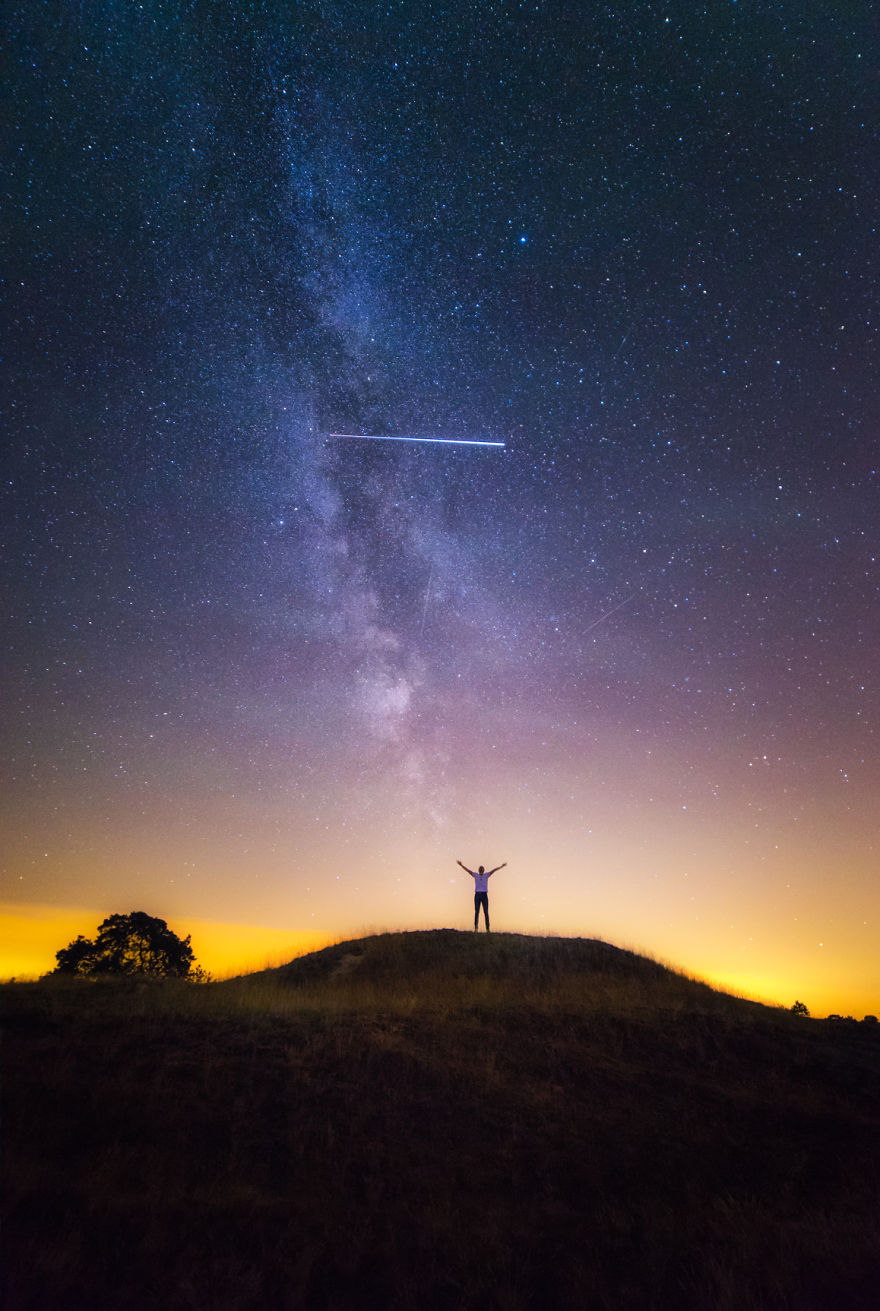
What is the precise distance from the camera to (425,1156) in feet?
31.7

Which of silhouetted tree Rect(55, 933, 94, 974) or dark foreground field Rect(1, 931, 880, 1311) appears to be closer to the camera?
dark foreground field Rect(1, 931, 880, 1311)

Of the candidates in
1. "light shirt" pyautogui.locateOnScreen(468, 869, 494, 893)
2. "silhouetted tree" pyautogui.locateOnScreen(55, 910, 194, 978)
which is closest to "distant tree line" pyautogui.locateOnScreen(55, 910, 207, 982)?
"silhouetted tree" pyautogui.locateOnScreen(55, 910, 194, 978)

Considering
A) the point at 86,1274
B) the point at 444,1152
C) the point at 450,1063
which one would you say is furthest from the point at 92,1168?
the point at 450,1063

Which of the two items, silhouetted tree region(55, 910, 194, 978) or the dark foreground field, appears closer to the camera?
the dark foreground field

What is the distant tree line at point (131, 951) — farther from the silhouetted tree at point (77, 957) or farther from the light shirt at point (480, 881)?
the light shirt at point (480, 881)

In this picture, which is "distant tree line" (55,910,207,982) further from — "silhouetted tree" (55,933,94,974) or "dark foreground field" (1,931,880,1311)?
"dark foreground field" (1,931,880,1311)

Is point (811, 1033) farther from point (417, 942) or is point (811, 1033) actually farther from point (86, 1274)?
point (86, 1274)

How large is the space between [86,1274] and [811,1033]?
16317mm

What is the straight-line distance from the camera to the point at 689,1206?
8.98 meters

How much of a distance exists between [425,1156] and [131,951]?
1903 cm

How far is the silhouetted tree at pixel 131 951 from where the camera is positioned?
24062 mm

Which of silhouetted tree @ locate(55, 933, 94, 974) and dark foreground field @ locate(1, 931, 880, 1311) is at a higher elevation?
silhouetted tree @ locate(55, 933, 94, 974)

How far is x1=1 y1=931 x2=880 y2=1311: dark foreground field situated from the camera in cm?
718

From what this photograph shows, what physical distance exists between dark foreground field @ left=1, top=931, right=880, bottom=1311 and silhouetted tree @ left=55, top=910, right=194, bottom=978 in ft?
33.2
